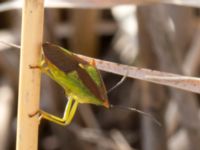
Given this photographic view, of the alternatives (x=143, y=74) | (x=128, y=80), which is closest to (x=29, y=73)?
(x=143, y=74)

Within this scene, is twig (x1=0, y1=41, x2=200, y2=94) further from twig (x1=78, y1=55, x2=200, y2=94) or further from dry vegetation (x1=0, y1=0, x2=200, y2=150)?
dry vegetation (x1=0, y1=0, x2=200, y2=150)

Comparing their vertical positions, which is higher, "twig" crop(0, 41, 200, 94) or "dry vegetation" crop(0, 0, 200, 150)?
"twig" crop(0, 41, 200, 94)

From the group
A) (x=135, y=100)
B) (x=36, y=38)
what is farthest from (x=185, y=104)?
(x=36, y=38)

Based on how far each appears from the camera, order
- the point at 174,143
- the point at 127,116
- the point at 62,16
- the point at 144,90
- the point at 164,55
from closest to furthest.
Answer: the point at 164,55
the point at 144,90
the point at 174,143
the point at 127,116
the point at 62,16

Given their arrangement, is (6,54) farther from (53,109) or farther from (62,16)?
(62,16)

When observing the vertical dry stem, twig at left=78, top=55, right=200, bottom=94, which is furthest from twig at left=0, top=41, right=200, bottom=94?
the vertical dry stem

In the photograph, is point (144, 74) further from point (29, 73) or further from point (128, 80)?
point (128, 80)

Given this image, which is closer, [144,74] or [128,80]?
[144,74]

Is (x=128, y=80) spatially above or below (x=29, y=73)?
below

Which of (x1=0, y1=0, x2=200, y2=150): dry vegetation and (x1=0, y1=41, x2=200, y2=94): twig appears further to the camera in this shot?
(x1=0, y1=0, x2=200, y2=150): dry vegetation
